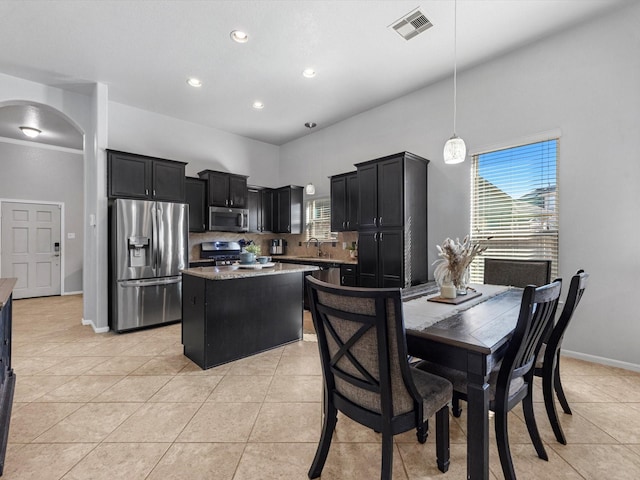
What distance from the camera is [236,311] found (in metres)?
3.00

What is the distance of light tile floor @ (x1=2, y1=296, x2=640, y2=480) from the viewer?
5.35ft

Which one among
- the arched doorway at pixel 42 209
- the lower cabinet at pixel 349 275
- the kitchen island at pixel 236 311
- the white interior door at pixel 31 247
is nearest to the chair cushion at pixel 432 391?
the kitchen island at pixel 236 311

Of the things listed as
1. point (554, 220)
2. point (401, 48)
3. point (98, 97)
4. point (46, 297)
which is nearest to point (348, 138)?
Result: point (401, 48)

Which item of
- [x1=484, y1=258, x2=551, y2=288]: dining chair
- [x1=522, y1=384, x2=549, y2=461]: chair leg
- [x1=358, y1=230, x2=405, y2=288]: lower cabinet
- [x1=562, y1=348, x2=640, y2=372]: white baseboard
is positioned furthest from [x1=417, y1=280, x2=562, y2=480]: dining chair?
[x1=358, y1=230, x2=405, y2=288]: lower cabinet

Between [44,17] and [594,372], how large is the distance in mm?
6076

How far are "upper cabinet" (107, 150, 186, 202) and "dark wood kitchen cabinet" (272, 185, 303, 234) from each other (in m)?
2.02

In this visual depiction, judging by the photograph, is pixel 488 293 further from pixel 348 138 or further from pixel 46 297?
pixel 46 297

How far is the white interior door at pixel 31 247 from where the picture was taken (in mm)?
6066

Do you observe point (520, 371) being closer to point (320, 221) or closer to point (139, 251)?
point (139, 251)

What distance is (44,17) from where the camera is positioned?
286 centimetres

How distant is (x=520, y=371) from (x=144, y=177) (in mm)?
4709

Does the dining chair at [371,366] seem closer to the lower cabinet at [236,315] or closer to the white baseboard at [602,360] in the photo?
the lower cabinet at [236,315]

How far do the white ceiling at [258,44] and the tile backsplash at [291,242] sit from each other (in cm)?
226


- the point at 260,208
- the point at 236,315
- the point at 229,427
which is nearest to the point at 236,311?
the point at 236,315
